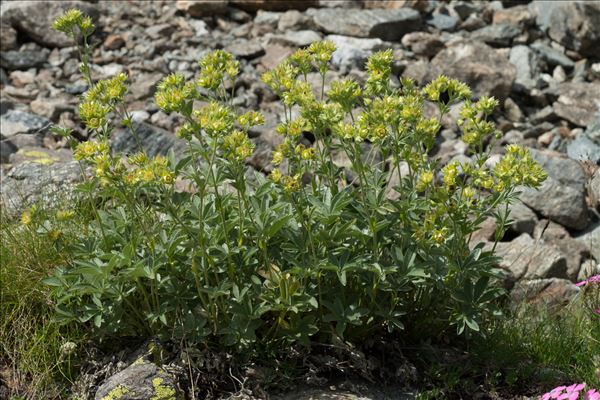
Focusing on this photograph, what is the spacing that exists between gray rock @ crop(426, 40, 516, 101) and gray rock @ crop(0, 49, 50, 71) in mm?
3274

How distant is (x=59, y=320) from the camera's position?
347 cm

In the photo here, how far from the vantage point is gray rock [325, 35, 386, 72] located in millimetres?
7137

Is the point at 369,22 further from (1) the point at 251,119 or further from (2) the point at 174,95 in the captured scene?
(2) the point at 174,95

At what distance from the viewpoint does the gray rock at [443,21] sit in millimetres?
7875

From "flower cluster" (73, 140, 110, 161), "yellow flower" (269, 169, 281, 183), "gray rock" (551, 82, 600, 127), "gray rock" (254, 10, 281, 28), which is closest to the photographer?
"flower cluster" (73, 140, 110, 161)

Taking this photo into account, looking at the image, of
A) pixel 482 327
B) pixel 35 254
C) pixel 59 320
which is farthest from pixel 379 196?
pixel 35 254

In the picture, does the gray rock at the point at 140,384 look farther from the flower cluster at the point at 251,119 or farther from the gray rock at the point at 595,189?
the gray rock at the point at 595,189

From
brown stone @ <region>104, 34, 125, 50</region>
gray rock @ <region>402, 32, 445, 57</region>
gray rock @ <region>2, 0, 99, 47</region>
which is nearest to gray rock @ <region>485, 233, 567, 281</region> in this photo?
gray rock @ <region>402, 32, 445, 57</region>

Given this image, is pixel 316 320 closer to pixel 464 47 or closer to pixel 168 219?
pixel 168 219

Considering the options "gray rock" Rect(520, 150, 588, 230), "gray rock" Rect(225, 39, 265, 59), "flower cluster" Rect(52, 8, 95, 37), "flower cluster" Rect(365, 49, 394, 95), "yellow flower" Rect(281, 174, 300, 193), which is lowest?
"gray rock" Rect(520, 150, 588, 230)

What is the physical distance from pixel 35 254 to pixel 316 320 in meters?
1.48

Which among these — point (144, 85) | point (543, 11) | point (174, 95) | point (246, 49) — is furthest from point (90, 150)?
point (543, 11)

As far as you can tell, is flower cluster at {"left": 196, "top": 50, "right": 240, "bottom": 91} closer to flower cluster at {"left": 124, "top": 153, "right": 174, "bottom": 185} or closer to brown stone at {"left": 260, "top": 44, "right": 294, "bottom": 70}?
flower cluster at {"left": 124, "top": 153, "right": 174, "bottom": 185}

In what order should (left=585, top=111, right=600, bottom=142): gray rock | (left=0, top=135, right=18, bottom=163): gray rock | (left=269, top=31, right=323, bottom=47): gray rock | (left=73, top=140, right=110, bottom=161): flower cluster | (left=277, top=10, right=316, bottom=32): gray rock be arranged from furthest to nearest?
(left=277, top=10, right=316, bottom=32): gray rock → (left=269, top=31, right=323, bottom=47): gray rock → (left=585, top=111, right=600, bottom=142): gray rock → (left=0, top=135, right=18, bottom=163): gray rock → (left=73, top=140, right=110, bottom=161): flower cluster
